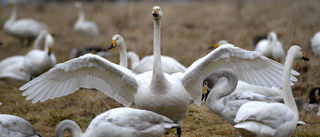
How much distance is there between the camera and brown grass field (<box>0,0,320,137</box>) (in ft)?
19.1

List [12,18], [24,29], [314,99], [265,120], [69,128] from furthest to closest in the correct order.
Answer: [12,18], [24,29], [314,99], [69,128], [265,120]

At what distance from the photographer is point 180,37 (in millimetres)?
12281

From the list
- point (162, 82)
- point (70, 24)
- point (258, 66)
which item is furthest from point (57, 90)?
point (70, 24)

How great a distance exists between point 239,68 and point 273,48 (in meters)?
3.84

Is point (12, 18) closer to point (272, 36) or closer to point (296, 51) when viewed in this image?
point (272, 36)

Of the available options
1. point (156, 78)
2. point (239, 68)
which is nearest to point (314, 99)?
point (239, 68)

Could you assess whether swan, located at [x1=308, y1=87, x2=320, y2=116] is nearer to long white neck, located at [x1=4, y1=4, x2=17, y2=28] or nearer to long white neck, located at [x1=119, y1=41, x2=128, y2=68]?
long white neck, located at [x1=119, y1=41, x2=128, y2=68]

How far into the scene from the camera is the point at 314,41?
29.3 feet

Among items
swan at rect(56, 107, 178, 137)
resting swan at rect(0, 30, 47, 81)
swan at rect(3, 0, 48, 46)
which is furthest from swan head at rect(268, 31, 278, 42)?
swan at rect(3, 0, 48, 46)

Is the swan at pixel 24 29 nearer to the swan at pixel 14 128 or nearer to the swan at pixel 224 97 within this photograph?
the swan at pixel 14 128

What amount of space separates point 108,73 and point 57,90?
2.21 ft

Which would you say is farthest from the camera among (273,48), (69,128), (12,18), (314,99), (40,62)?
(12,18)

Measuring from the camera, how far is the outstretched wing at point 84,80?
15.8ft

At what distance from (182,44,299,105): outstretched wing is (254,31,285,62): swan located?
344 centimetres
